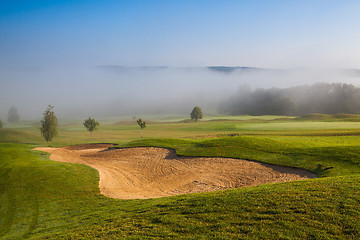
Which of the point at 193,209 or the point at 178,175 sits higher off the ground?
the point at 193,209

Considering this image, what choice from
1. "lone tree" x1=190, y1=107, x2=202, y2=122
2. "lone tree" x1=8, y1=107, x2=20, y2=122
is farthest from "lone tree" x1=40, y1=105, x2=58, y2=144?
"lone tree" x1=8, y1=107, x2=20, y2=122

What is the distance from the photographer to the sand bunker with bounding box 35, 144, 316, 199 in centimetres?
1933

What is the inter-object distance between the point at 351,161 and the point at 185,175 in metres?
16.2

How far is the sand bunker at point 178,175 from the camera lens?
1933cm

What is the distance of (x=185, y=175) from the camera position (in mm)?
22922

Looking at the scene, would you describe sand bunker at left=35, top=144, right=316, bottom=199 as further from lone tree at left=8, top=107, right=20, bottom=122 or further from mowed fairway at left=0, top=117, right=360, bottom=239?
lone tree at left=8, top=107, right=20, bottom=122

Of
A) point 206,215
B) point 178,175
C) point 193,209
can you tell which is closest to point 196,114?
point 178,175

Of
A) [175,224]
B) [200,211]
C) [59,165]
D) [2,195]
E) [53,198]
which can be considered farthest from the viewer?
[59,165]

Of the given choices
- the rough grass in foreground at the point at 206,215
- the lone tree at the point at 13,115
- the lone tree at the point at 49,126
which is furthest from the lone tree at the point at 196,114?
the lone tree at the point at 13,115

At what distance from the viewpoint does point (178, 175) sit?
23188mm

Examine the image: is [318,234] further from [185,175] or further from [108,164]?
[108,164]

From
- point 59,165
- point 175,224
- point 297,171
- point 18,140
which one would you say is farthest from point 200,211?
point 18,140

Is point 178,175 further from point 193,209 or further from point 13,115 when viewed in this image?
point 13,115

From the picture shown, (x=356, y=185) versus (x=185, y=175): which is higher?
(x=356, y=185)
